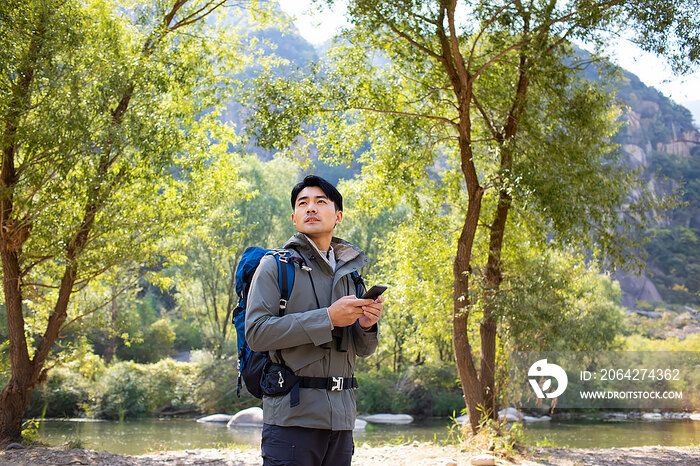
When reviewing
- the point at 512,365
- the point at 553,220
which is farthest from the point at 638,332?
the point at 553,220

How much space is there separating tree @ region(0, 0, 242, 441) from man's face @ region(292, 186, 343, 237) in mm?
5824

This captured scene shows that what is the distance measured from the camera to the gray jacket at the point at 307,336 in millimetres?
2207

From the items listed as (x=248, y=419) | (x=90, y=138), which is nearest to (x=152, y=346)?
(x=248, y=419)

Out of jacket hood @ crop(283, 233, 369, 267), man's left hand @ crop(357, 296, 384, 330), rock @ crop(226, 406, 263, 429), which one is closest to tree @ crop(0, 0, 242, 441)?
jacket hood @ crop(283, 233, 369, 267)

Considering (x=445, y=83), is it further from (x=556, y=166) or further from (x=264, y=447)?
(x=264, y=447)

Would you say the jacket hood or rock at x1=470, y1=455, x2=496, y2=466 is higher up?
the jacket hood

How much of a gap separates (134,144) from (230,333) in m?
27.8

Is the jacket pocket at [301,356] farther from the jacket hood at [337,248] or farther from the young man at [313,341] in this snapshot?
the jacket hood at [337,248]

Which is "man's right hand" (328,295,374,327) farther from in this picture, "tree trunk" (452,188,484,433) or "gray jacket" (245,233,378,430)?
"tree trunk" (452,188,484,433)

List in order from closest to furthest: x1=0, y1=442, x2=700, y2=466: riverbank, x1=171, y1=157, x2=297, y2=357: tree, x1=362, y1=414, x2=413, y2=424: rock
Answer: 1. x1=0, y1=442, x2=700, y2=466: riverbank
2. x1=362, y1=414, x2=413, y2=424: rock
3. x1=171, y1=157, x2=297, y2=357: tree

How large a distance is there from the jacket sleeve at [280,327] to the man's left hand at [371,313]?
16 cm

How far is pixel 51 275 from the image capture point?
406 inches

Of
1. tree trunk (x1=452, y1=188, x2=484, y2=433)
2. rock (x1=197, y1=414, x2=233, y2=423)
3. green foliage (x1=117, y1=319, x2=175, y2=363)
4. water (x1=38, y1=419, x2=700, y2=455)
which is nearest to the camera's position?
tree trunk (x1=452, y1=188, x2=484, y2=433)

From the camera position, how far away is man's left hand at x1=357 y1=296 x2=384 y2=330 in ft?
7.48
